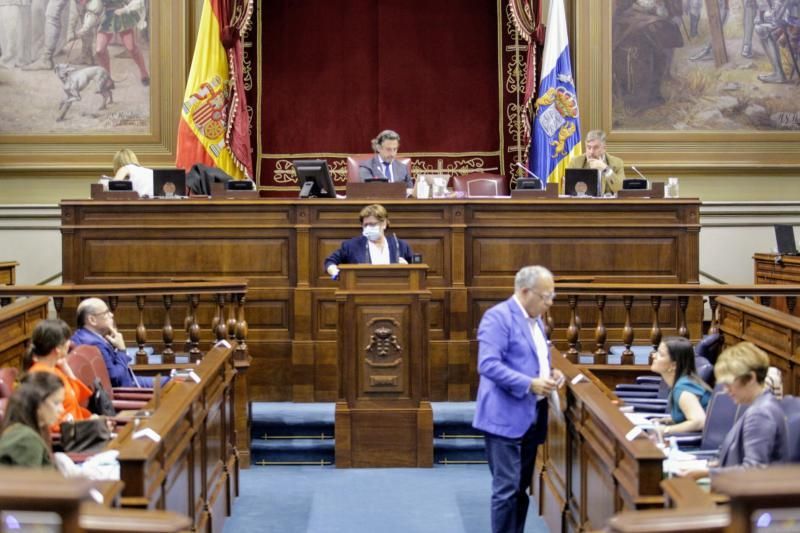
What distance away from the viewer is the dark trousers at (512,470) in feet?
18.4

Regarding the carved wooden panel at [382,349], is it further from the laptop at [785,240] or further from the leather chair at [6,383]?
the laptop at [785,240]

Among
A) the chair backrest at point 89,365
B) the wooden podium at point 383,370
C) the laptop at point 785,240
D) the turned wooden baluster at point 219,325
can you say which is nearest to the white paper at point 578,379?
the wooden podium at point 383,370

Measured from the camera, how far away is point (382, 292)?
7.73 meters

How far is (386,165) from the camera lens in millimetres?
9891

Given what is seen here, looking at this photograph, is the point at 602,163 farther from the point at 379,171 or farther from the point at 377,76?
the point at 377,76

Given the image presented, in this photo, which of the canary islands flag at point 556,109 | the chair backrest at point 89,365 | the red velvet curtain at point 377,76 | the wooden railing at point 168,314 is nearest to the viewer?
the chair backrest at point 89,365

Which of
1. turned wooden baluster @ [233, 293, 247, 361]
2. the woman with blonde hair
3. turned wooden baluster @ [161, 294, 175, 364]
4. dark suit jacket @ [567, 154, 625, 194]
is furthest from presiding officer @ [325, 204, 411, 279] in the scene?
dark suit jacket @ [567, 154, 625, 194]

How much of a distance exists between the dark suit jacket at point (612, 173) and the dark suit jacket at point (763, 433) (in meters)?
5.51

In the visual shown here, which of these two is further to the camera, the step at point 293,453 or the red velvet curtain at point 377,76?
the red velvet curtain at point 377,76

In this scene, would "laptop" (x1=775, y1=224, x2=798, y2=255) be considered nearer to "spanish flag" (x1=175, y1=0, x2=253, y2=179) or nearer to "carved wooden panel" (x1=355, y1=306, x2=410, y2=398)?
"carved wooden panel" (x1=355, y1=306, x2=410, y2=398)

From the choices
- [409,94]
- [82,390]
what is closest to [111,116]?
[409,94]

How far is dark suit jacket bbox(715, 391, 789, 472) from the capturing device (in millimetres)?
4328

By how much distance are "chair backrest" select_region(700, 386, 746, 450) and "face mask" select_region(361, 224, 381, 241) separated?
333cm

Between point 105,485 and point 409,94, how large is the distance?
9073 mm
